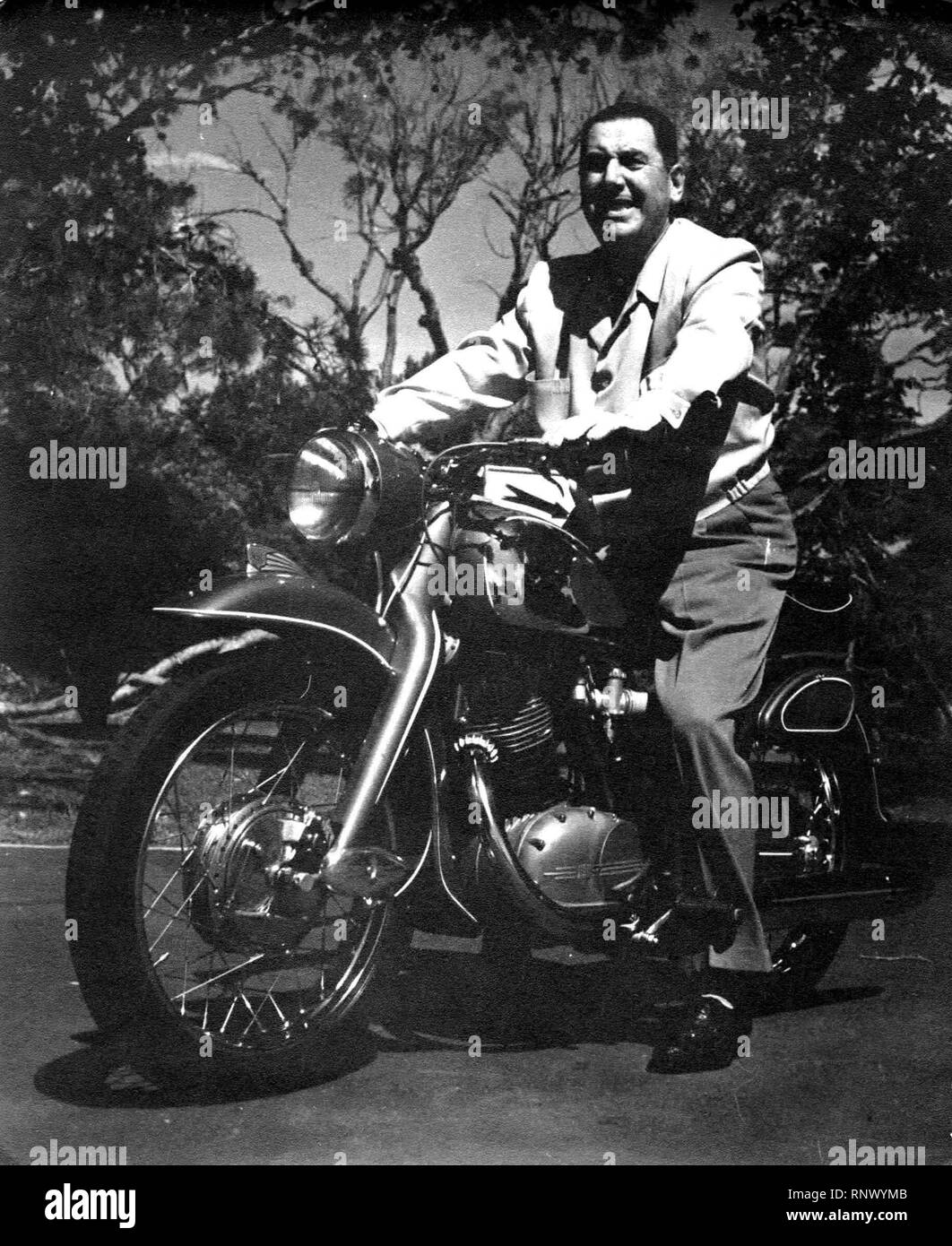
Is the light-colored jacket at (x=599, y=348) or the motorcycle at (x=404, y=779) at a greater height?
the light-colored jacket at (x=599, y=348)

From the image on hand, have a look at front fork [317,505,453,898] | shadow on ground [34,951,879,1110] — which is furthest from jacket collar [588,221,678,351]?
shadow on ground [34,951,879,1110]

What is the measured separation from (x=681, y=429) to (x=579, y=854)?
992 mm

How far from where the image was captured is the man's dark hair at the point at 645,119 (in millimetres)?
3295

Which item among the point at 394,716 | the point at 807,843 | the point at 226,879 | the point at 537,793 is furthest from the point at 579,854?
the point at 226,879

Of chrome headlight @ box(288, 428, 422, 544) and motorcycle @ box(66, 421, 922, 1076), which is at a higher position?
chrome headlight @ box(288, 428, 422, 544)

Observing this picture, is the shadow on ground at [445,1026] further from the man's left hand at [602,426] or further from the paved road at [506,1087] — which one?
the man's left hand at [602,426]

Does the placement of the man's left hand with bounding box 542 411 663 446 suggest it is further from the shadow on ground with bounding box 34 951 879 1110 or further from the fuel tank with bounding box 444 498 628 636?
the shadow on ground with bounding box 34 951 879 1110

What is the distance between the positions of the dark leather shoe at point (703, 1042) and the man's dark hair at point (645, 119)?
1.99 metres

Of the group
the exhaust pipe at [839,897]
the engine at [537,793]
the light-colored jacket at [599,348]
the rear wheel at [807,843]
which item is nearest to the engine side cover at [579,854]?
the engine at [537,793]

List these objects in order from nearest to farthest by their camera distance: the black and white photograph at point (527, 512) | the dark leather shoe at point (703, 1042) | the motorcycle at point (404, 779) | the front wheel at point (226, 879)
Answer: the front wheel at point (226, 879) < the motorcycle at point (404, 779) < the black and white photograph at point (527, 512) < the dark leather shoe at point (703, 1042)

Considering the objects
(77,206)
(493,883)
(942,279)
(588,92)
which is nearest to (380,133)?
(588,92)

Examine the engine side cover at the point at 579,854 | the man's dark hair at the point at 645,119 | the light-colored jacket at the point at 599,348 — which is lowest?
the engine side cover at the point at 579,854

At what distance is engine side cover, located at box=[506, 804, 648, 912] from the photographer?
3129 mm

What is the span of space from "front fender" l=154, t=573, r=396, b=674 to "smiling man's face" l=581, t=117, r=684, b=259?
1105 millimetres
